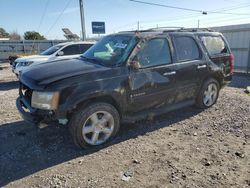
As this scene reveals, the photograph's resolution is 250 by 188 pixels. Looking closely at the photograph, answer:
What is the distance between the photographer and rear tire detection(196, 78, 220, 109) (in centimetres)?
575

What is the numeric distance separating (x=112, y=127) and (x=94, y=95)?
2.51ft

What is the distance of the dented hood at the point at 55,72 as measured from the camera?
3.78 meters

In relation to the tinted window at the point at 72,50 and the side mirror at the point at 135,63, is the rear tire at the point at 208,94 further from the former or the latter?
the tinted window at the point at 72,50

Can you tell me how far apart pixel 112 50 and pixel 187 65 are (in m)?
1.69

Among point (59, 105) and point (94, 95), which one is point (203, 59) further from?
point (59, 105)

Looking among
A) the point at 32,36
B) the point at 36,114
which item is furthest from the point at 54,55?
the point at 32,36

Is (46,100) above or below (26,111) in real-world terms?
above

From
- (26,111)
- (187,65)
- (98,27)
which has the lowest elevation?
(26,111)

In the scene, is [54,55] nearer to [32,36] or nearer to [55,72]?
[55,72]

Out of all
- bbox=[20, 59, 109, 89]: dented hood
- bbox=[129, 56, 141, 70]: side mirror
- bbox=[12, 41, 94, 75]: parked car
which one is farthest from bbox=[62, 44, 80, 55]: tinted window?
bbox=[129, 56, 141, 70]: side mirror

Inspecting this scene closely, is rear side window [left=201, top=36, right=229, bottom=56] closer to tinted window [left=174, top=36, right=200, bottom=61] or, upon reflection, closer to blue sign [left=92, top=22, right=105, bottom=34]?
tinted window [left=174, top=36, right=200, bottom=61]

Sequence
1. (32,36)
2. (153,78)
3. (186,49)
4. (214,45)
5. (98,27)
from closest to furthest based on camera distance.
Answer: (153,78) → (186,49) → (214,45) → (98,27) → (32,36)

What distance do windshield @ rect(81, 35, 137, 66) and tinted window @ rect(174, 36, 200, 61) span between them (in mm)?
1101

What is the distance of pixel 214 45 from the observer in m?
5.95
